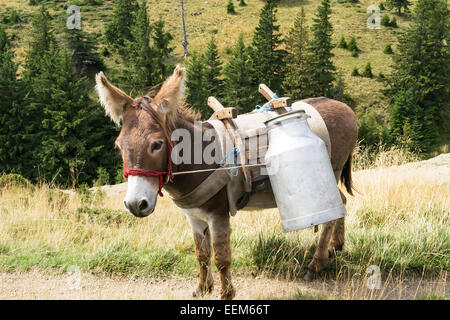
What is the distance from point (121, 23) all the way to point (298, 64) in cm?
2265

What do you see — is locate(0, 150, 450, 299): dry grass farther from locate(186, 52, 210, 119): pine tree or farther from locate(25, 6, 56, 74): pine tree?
A: locate(25, 6, 56, 74): pine tree

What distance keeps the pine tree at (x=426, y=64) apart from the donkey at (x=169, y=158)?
30866 millimetres

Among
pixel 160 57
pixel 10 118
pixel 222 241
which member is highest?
pixel 222 241

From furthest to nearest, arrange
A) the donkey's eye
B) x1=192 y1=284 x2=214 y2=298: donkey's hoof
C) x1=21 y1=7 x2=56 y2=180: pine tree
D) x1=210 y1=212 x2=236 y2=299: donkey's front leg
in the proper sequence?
1. x1=21 y1=7 x2=56 y2=180: pine tree
2. x1=192 y1=284 x2=214 y2=298: donkey's hoof
3. x1=210 y1=212 x2=236 y2=299: donkey's front leg
4. the donkey's eye

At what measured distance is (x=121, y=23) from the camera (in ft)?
136

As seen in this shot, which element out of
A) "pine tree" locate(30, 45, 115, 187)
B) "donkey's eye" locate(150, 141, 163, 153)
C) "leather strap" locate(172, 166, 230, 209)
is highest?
"donkey's eye" locate(150, 141, 163, 153)

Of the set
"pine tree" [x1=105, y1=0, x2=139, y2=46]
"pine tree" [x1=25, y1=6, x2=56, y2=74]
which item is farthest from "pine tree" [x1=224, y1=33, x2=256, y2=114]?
"pine tree" [x1=25, y1=6, x2=56, y2=74]

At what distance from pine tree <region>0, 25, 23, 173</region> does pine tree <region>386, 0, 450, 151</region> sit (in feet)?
109

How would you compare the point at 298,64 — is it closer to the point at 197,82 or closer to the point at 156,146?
the point at 197,82

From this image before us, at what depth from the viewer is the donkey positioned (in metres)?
2.46

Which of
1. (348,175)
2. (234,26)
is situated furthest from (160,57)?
(348,175)

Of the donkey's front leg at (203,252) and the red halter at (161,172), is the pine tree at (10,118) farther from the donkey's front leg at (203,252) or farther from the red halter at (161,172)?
the red halter at (161,172)

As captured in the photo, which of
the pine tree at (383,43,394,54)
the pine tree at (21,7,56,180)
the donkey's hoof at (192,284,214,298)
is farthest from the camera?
the pine tree at (383,43,394,54)

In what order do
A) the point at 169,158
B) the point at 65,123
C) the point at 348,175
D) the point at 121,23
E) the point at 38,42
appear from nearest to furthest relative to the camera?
the point at 169,158, the point at 348,175, the point at 65,123, the point at 38,42, the point at 121,23
